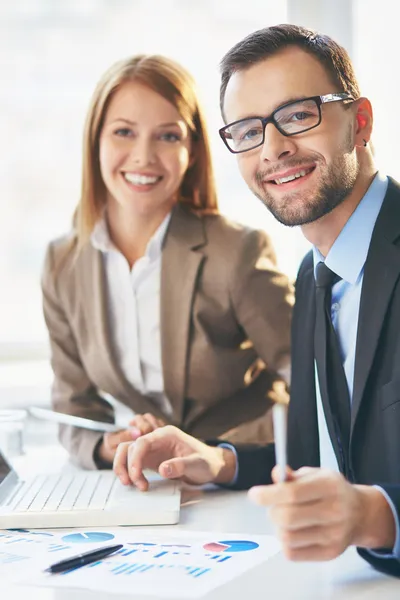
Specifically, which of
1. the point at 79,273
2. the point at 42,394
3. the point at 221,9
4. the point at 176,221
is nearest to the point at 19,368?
the point at 42,394

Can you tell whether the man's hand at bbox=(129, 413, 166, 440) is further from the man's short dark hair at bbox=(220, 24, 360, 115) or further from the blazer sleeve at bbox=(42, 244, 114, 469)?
the man's short dark hair at bbox=(220, 24, 360, 115)

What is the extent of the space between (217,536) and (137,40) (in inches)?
78.5

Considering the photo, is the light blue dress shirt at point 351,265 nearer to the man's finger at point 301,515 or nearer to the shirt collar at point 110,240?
the man's finger at point 301,515

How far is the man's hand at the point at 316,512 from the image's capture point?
95cm

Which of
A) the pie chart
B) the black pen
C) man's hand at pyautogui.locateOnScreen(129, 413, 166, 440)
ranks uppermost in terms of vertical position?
man's hand at pyautogui.locateOnScreen(129, 413, 166, 440)

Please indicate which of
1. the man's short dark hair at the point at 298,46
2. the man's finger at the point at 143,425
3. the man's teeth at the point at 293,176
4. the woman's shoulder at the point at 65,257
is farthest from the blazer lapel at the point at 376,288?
the woman's shoulder at the point at 65,257

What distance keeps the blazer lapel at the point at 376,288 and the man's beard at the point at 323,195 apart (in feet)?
0.30

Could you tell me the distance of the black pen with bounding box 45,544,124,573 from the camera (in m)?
1.13

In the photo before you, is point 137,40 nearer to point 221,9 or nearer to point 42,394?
point 221,9

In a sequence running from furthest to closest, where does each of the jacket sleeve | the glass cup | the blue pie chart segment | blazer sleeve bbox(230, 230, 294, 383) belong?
blazer sleeve bbox(230, 230, 294, 383) < the glass cup < the jacket sleeve < the blue pie chart segment

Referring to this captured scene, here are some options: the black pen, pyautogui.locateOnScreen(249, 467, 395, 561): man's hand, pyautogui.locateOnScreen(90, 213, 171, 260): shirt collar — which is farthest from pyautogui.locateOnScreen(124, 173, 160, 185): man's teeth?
pyautogui.locateOnScreen(249, 467, 395, 561): man's hand

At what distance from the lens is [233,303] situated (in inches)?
81.8

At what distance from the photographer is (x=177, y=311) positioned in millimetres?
2080

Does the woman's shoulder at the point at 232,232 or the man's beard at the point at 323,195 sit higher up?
the man's beard at the point at 323,195
